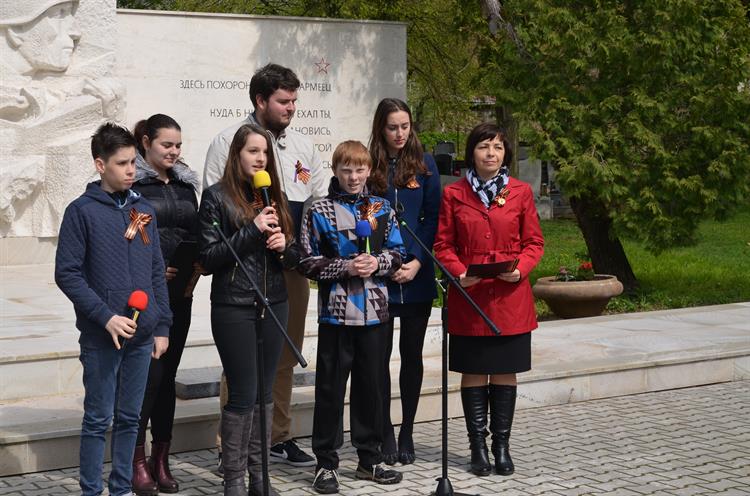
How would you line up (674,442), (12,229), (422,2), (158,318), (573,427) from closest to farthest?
1. (158,318)
2. (674,442)
3. (573,427)
4. (12,229)
5. (422,2)

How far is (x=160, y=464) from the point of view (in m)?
5.21

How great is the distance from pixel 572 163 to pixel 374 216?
6307 mm

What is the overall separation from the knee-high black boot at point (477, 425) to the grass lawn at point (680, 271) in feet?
18.3

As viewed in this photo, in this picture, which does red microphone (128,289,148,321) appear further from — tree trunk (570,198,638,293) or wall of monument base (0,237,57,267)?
tree trunk (570,198,638,293)

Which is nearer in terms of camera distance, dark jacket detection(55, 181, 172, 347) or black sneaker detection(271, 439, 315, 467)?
dark jacket detection(55, 181, 172, 347)

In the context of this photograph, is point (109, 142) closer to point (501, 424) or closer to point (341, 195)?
point (341, 195)

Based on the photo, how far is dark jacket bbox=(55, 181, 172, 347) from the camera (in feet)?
14.6

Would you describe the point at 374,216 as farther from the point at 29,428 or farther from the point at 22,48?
the point at 22,48

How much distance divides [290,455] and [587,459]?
1512 millimetres

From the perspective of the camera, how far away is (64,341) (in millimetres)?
6902

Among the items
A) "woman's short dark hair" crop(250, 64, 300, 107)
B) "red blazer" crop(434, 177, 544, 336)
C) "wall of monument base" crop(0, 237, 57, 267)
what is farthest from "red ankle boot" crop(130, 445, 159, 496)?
"wall of monument base" crop(0, 237, 57, 267)

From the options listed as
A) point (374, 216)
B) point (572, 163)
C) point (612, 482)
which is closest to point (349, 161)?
point (374, 216)

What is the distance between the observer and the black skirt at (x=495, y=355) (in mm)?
5543

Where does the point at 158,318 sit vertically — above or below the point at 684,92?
below
